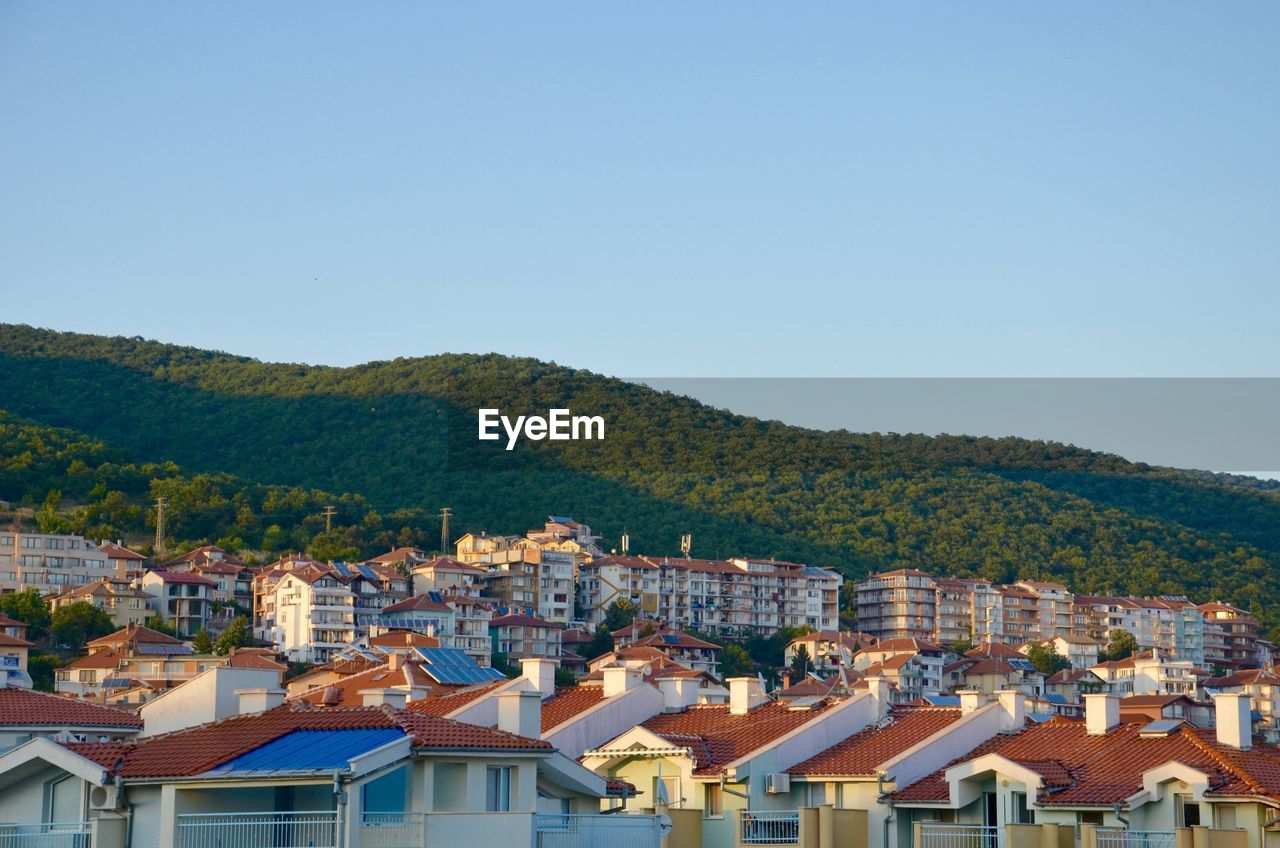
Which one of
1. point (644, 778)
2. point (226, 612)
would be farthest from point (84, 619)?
point (644, 778)

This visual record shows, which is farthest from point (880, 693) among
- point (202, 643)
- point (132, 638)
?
point (202, 643)

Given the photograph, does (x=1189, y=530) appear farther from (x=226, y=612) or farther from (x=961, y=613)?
(x=226, y=612)

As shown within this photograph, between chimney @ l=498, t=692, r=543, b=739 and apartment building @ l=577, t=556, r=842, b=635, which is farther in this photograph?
apartment building @ l=577, t=556, r=842, b=635

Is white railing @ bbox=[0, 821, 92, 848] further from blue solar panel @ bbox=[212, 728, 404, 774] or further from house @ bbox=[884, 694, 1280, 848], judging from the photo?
house @ bbox=[884, 694, 1280, 848]

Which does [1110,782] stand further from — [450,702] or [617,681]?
[450,702]

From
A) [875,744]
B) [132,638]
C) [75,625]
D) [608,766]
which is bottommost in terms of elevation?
[608,766]

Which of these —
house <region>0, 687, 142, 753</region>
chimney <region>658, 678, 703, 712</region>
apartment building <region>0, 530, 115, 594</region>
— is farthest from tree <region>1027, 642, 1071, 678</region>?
house <region>0, 687, 142, 753</region>

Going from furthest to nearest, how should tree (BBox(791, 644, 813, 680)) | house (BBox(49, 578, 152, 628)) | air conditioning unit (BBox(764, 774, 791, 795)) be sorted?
tree (BBox(791, 644, 813, 680)) < house (BBox(49, 578, 152, 628)) < air conditioning unit (BBox(764, 774, 791, 795))
